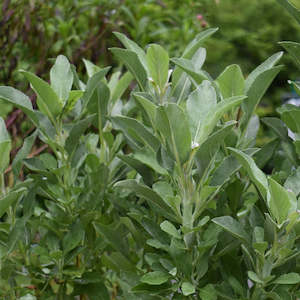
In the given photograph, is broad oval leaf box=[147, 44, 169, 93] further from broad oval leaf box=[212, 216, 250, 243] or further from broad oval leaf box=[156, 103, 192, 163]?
broad oval leaf box=[212, 216, 250, 243]

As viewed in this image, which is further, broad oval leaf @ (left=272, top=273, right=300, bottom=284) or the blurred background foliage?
the blurred background foliage

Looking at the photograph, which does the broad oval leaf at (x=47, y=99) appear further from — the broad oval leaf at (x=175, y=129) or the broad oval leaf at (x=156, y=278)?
the broad oval leaf at (x=156, y=278)

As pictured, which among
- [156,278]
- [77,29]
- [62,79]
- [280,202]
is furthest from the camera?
[77,29]

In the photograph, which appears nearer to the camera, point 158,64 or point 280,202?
point 280,202

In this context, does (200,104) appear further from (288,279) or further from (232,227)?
(288,279)

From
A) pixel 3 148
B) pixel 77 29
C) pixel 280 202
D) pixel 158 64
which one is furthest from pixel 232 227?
pixel 77 29

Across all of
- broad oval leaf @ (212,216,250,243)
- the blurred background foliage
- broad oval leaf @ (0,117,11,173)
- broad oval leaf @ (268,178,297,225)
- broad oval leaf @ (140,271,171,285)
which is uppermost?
broad oval leaf @ (268,178,297,225)

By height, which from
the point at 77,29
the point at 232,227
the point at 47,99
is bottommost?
the point at 77,29

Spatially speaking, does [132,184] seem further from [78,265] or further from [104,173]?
[78,265]

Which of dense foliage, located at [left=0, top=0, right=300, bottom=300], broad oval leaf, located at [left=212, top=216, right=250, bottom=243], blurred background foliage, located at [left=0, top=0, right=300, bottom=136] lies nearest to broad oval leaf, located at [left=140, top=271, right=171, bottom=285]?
dense foliage, located at [left=0, top=0, right=300, bottom=300]

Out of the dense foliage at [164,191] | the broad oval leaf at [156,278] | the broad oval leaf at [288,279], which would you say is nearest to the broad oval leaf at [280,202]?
the dense foliage at [164,191]

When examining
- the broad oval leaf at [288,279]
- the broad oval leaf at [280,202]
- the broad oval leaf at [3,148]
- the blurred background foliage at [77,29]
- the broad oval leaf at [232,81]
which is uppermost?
the broad oval leaf at [232,81]

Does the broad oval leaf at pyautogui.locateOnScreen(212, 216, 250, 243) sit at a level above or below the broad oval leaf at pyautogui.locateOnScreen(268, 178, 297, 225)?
below

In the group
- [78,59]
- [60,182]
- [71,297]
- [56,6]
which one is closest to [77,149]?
[60,182]
